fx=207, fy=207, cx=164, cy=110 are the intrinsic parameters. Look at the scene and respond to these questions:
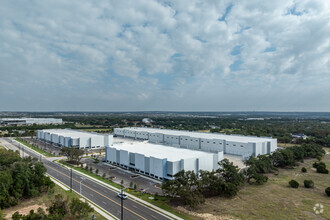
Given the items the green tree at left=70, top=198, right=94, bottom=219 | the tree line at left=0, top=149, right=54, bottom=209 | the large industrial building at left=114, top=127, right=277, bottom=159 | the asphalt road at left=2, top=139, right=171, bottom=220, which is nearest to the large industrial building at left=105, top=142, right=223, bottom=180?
the large industrial building at left=114, top=127, right=277, bottom=159

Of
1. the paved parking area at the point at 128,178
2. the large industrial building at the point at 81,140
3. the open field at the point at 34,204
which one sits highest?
the large industrial building at the point at 81,140

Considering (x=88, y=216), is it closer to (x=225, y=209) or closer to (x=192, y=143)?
A: (x=225, y=209)

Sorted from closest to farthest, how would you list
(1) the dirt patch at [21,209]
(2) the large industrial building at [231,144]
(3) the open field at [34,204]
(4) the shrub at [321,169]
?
(1) the dirt patch at [21,209], (3) the open field at [34,204], (4) the shrub at [321,169], (2) the large industrial building at [231,144]

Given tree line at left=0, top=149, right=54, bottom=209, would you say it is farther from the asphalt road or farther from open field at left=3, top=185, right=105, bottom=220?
the asphalt road

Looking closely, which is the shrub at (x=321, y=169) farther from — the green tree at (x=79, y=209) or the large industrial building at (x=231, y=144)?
the green tree at (x=79, y=209)

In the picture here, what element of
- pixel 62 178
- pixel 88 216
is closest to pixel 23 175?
pixel 62 178

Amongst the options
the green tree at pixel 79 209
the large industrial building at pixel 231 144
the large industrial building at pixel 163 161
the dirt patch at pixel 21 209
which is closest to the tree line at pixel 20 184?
the dirt patch at pixel 21 209
